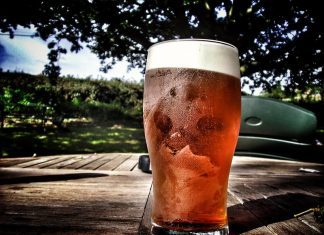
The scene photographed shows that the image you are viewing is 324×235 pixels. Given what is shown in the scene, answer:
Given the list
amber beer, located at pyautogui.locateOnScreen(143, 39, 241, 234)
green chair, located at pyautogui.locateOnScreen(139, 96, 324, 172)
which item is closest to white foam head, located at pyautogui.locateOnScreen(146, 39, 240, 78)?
amber beer, located at pyautogui.locateOnScreen(143, 39, 241, 234)

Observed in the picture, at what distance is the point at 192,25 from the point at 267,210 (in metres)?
8.07

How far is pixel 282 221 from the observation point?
69 cm

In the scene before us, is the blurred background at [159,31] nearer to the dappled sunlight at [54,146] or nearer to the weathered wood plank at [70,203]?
the dappled sunlight at [54,146]

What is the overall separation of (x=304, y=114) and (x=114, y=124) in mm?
12590

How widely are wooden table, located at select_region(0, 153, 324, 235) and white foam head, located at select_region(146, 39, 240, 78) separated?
392 mm

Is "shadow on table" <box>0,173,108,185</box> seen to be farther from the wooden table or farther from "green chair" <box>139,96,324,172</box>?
"green chair" <box>139,96,324,172</box>

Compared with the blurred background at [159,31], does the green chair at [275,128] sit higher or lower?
lower

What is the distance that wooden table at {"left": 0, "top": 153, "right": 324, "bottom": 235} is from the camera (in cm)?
63

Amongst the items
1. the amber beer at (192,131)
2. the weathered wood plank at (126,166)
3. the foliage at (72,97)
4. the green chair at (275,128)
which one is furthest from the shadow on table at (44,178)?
the foliage at (72,97)

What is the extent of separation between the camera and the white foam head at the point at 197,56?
74cm

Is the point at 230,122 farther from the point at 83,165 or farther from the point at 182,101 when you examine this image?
the point at 83,165

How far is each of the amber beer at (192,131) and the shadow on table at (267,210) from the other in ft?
0.17

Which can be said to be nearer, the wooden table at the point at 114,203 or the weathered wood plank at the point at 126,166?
the wooden table at the point at 114,203

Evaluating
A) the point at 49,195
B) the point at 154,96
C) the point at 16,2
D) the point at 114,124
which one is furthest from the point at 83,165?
the point at 114,124
